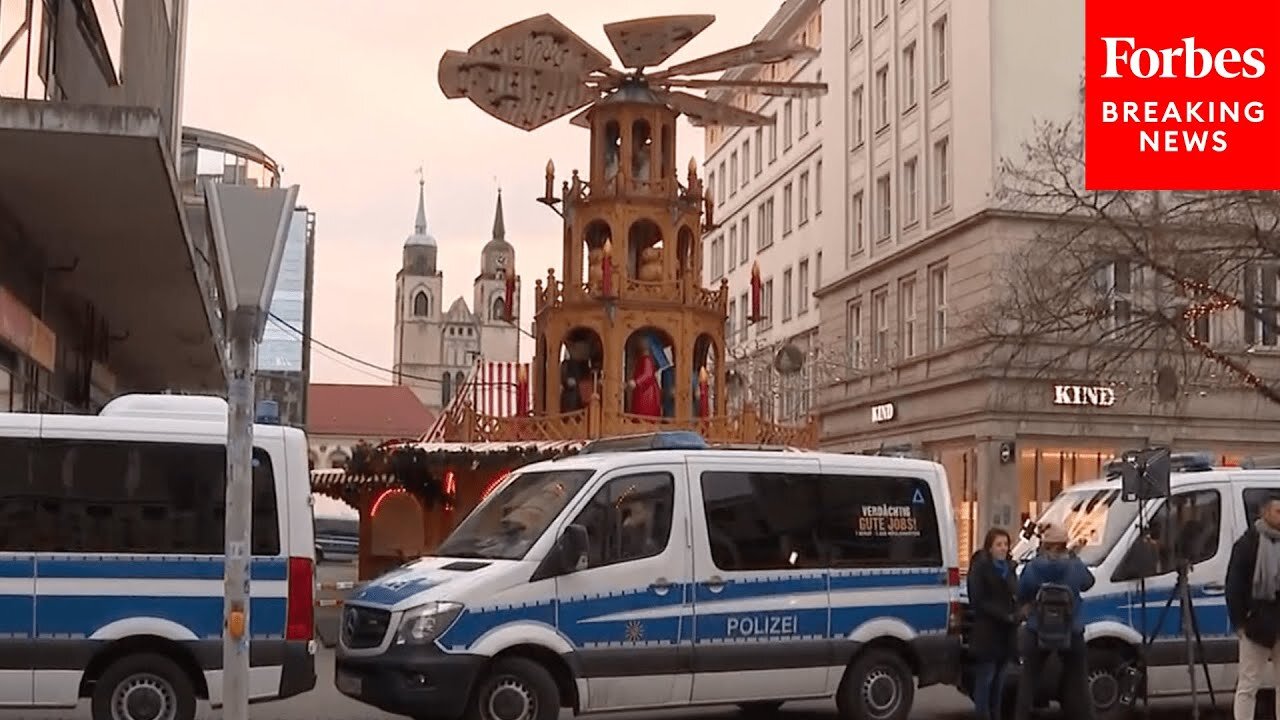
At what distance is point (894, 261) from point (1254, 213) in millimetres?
20004

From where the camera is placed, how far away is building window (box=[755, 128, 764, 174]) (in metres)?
58.9

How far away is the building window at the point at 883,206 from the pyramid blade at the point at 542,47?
68.1 ft

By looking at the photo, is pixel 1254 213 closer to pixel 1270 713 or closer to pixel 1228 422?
pixel 1270 713

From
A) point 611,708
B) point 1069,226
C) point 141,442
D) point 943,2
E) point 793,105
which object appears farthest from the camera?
point 793,105

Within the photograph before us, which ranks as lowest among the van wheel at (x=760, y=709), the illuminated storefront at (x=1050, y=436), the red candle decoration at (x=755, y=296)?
the van wheel at (x=760, y=709)

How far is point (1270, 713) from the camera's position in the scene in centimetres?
1430

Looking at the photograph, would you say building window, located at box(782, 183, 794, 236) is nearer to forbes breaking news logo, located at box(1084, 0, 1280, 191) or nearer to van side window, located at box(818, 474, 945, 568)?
forbes breaking news logo, located at box(1084, 0, 1280, 191)

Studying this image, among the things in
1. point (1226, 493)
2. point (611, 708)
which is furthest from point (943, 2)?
point (611, 708)

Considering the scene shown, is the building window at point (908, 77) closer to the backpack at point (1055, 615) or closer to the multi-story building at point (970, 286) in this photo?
the multi-story building at point (970, 286)

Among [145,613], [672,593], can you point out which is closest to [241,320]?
[145,613]

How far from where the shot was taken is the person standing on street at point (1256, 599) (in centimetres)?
1174

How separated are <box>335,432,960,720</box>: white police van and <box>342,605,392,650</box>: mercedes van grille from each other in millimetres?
15

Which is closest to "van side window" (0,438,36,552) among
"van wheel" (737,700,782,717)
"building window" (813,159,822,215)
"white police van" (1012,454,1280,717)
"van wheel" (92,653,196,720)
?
"van wheel" (92,653,196,720)

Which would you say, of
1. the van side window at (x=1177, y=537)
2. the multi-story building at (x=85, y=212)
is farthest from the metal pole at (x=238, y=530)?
the van side window at (x=1177, y=537)
